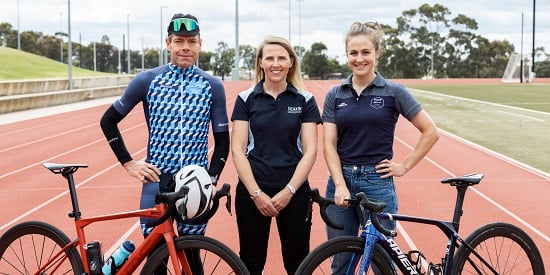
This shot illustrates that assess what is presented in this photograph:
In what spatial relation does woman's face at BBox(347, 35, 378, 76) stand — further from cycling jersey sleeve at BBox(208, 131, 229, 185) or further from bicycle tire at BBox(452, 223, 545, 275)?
bicycle tire at BBox(452, 223, 545, 275)

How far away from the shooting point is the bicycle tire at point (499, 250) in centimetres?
405

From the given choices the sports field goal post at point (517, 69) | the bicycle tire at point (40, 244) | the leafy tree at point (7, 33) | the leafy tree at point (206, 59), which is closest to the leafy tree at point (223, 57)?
the leafy tree at point (206, 59)

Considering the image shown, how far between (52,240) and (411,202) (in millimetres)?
5725

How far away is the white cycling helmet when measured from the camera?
12.0 feet

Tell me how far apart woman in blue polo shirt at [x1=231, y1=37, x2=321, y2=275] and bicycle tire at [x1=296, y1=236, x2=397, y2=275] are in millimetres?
535

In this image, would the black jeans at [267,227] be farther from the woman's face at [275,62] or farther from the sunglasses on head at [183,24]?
the sunglasses on head at [183,24]

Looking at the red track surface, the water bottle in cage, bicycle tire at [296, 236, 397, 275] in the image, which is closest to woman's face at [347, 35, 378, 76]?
bicycle tire at [296, 236, 397, 275]

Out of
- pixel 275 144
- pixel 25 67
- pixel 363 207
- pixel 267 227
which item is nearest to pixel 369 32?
pixel 275 144

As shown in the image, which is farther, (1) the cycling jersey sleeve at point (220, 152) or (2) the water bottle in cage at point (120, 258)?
(1) the cycling jersey sleeve at point (220, 152)

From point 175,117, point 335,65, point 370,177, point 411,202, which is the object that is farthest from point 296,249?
point 335,65

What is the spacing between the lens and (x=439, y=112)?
27.2m

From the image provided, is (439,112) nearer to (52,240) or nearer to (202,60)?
(52,240)

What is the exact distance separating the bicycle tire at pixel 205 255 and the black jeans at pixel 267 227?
1.64 ft

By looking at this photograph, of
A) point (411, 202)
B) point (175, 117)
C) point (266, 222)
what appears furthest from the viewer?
point (411, 202)
